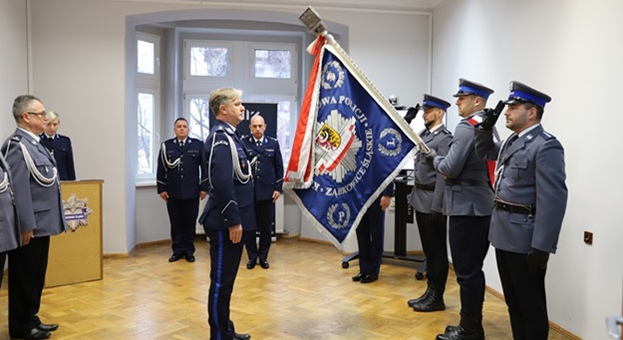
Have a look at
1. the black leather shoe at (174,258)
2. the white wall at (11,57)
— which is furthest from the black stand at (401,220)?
the white wall at (11,57)

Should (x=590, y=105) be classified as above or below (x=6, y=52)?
below

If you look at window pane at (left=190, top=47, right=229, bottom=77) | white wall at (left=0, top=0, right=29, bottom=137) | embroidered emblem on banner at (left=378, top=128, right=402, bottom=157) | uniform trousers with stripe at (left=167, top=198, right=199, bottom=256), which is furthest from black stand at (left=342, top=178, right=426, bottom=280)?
white wall at (left=0, top=0, right=29, bottom=137)

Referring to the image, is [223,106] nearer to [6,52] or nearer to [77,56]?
[6,52]

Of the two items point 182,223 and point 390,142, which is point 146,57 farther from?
point 390,142

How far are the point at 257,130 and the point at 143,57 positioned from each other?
2.26 metres

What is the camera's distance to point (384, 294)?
459cm

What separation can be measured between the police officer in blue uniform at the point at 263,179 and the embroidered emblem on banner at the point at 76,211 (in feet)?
4.99

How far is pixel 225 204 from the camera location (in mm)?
3010

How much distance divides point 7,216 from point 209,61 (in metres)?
4.60

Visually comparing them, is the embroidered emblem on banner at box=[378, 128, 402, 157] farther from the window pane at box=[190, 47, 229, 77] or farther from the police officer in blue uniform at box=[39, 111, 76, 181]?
the window pane at box=[190, 47, 229, 77]

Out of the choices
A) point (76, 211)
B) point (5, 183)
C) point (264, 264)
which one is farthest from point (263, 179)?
point (5, 183)

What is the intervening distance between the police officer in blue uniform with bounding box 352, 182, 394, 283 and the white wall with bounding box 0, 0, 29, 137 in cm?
323

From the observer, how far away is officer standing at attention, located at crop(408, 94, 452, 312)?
4.05 metres

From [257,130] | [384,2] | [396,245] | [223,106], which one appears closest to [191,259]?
[257,130]
